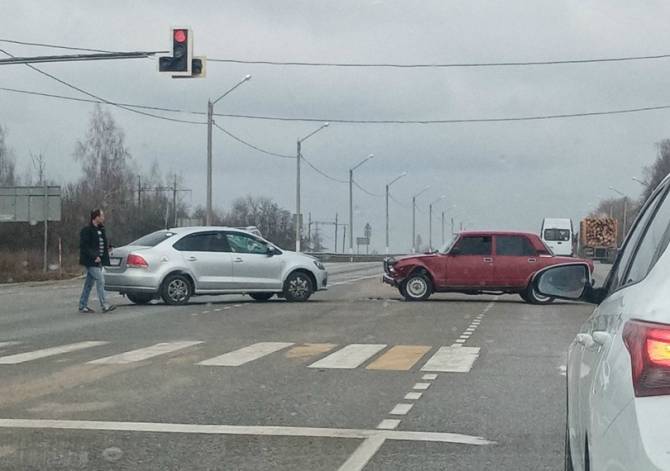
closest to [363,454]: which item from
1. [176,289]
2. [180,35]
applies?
[176,289]

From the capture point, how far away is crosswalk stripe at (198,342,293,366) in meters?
11.7

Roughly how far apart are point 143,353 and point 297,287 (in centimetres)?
1001

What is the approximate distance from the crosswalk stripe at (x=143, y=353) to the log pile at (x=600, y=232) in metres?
57.6

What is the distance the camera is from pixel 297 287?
885 inches

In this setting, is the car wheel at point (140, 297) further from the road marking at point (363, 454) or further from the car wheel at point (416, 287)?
the road marking at point (363, 454)

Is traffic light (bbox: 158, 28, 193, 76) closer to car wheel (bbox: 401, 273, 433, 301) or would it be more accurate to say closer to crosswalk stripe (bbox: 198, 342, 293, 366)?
car wheel (bbox: 401, 273, 433, 301)

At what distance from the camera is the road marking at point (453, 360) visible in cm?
1129

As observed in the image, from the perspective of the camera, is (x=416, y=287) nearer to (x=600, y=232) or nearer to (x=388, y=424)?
(x=388, y=424)

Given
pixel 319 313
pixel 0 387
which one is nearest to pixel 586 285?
pixel 0 387

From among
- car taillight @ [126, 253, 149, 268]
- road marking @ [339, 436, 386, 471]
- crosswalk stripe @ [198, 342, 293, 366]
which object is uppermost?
car taillight @ [126, 253, 149, 268]

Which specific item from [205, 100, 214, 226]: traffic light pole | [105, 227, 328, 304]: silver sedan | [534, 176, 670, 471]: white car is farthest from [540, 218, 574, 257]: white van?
[534, 176, 670, 471]: white car

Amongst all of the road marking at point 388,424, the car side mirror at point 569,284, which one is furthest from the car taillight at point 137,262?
the car side mirror at point 569,284

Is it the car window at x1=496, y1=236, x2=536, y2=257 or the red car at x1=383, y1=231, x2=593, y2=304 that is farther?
the car window at x1=496, y1=236, x2=536, y2=257

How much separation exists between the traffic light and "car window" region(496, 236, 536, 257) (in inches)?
338
